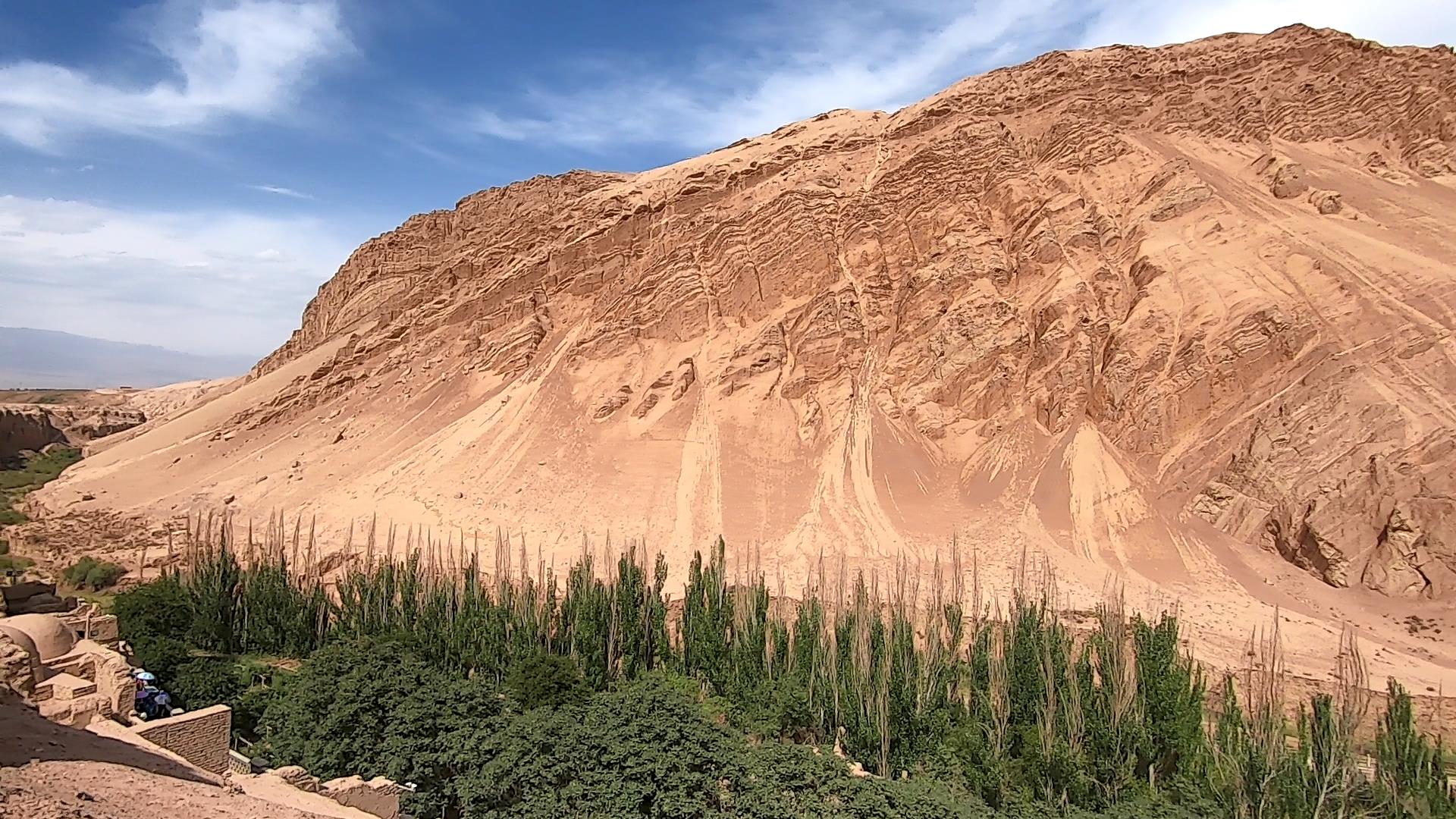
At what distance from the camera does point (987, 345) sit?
3369 centimetres

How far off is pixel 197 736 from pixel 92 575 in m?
19.3

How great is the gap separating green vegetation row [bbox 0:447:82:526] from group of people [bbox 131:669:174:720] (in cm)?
2558

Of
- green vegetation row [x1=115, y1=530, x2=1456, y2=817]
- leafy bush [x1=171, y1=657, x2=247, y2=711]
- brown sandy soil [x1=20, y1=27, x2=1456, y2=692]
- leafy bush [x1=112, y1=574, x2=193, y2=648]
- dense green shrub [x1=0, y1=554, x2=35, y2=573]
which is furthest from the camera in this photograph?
dense green shrub [x1=0, y1=554, x2=35, y2=573]

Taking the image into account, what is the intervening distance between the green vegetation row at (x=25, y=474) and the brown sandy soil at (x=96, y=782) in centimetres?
3211

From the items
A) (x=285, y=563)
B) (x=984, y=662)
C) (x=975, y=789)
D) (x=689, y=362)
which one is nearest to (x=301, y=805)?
(x=975, y=789)

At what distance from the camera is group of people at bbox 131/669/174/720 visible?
49.9ft

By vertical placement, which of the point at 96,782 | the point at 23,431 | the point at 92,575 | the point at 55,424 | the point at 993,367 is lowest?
the point at 92,575

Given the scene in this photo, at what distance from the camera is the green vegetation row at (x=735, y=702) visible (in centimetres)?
1248

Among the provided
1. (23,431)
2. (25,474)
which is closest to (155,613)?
(25,474)

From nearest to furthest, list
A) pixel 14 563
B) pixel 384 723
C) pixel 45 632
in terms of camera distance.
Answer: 1. pixel 45 632
2. pixel 384 723
3. pixel 14 563

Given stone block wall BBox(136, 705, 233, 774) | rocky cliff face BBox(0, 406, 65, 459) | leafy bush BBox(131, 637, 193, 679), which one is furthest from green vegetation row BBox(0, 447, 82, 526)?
stone block wall BBox(136, 705, 233, 774)

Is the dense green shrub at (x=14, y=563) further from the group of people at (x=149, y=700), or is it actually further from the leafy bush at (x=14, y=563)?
the group of people at (x=149, y=700)

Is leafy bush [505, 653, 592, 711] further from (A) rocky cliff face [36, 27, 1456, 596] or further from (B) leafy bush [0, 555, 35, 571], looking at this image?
(B) leafy bush [0, 555, 35, 571]

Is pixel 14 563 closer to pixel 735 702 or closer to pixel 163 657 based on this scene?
pixel 163 657
